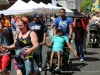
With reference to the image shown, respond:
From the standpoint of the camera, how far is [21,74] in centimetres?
719

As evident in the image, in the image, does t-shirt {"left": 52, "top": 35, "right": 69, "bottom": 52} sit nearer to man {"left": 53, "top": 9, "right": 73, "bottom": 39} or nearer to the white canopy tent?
man {"left": 53, "top": 9, "right": 73, "bottom": 39}

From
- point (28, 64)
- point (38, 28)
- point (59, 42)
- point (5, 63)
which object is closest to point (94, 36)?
point (38, 28)

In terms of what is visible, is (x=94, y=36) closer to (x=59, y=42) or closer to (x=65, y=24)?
(x=65, y=24)

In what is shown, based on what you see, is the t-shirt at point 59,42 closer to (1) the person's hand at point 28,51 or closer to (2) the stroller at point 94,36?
(1) the person's hand at point 28,51

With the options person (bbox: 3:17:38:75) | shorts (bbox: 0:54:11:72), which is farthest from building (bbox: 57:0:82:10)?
person (bbox: 3:17:38:75)

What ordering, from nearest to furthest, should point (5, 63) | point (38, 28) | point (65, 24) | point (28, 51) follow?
1. point (28, 51)
2. point (5, 63)
3. point (38, 28)
4. point (65, 24)

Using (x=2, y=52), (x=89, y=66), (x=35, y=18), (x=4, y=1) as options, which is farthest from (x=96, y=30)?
(x=2, y=52)

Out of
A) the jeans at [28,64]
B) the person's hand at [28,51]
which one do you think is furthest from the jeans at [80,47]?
the person's hand at [28,51]

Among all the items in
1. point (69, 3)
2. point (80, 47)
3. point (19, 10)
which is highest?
point (19, 10)

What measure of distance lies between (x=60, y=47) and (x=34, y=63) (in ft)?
9.81

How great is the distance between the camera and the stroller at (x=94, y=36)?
60.3 feet

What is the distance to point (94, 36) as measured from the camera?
1844 centimetres

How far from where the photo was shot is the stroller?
18375mm

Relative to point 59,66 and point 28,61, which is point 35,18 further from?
point 28,61
